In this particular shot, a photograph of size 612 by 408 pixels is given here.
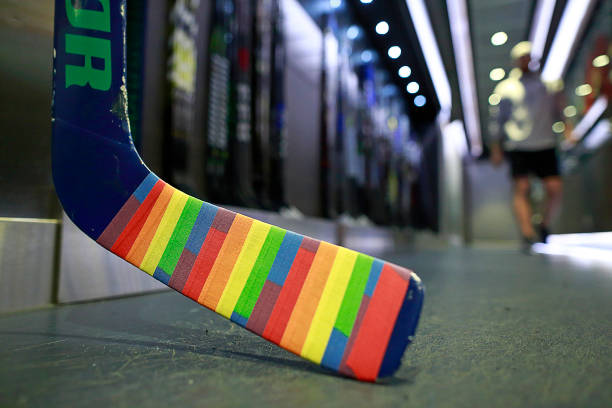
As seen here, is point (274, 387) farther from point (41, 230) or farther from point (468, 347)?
point (41, 230)

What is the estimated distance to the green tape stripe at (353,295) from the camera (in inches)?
15.9

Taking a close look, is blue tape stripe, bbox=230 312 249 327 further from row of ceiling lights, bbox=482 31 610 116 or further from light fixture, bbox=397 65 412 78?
row of ceiling lights, bbox=482 31 610 116

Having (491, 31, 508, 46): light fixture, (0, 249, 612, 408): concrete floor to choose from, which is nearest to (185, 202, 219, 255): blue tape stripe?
(0, 249, 612, 408): concrete floor

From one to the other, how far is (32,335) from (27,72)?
0.47 meters

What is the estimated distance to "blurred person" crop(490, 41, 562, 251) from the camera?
3182 millimetres

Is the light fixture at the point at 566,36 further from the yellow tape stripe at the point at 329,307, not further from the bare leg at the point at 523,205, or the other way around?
the yellow tape stripe at the point at 329,307

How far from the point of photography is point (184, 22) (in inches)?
50.6

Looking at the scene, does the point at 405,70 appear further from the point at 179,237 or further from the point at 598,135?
the point at 598,135

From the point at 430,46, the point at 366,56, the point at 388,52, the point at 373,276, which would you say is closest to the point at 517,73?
the point at 430,46

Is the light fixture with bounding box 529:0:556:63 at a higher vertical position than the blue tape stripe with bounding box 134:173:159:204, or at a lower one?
higher

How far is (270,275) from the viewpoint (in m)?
0.45

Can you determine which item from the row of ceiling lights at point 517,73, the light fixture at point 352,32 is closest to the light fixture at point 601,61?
the row of ceiling lights at point 517,73

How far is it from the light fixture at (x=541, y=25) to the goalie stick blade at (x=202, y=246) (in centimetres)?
503

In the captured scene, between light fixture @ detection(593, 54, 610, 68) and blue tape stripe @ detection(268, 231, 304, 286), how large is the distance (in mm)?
4551
